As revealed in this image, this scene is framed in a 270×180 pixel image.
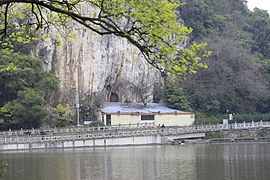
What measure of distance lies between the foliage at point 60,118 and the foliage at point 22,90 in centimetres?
238

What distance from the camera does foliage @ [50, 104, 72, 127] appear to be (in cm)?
4584

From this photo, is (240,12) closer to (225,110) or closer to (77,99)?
(225,110)

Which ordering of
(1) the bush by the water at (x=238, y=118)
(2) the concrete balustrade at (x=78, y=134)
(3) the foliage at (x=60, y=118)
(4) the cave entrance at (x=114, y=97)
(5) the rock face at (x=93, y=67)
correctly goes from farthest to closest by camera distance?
(4) the cave entrance at (x=114, y=97) < (1) the bush by the water at (x=238, y=118) < (5) the rock face at (x=93, y=67) < (3) the foliage at (x=60, y=118) < (2) the concrete balustrade at (x=78, y=134)

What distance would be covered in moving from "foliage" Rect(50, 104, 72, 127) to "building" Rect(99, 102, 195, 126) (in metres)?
4.06

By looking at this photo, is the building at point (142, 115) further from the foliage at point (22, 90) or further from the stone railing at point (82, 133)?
the foliage at point (22, 90)

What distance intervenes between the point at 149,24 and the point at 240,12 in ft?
227

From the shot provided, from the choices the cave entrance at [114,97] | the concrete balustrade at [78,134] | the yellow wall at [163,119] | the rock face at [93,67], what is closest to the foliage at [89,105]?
the rock face at [93,67]

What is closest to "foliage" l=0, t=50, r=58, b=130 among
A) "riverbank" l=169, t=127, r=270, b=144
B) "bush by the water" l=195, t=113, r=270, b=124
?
"riverbank" l=169, t=127, r=270, b=144

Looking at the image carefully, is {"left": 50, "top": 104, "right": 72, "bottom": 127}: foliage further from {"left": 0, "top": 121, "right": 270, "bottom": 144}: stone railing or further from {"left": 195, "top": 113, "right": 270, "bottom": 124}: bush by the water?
{"left": 195, "top": 113, "right": 270, "bottom": 124}: bush by the water

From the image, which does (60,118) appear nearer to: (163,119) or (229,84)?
(163,119)

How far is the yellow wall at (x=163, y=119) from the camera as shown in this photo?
48.9 meters

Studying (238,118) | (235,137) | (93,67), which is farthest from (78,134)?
(238,118)

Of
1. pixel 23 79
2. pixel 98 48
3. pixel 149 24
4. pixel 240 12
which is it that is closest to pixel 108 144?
pixel 23 79

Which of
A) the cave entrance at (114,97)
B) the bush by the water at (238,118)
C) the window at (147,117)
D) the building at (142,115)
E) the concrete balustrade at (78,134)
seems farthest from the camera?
the cave entrance at (114,97)
